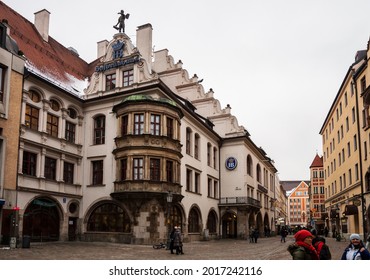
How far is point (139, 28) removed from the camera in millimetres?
30203

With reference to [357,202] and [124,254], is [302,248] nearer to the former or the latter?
[124,254]

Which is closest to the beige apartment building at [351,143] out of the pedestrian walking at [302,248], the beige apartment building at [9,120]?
the pedestrian walking at [302,248]

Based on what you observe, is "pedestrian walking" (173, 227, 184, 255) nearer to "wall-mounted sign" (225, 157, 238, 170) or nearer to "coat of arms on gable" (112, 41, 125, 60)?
"coat of arms on gable" (112, 41, 125, 60)

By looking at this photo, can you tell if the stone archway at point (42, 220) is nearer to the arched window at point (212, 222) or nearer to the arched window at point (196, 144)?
the arched window at point (196, 144)

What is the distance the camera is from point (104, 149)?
26.9 meters

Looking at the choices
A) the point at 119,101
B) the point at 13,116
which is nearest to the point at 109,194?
the point at 119,101

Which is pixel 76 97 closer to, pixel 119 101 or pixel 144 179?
pixel 119 101

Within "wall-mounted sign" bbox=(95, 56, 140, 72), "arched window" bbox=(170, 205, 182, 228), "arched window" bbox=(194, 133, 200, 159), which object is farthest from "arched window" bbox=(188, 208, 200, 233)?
"wall-mounted sign" bbox=(95, 56, 140, 72)

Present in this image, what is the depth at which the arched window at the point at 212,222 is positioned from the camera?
112ft

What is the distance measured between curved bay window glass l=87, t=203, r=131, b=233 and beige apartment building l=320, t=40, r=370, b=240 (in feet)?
39.4

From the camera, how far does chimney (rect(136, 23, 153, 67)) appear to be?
29.7 meters

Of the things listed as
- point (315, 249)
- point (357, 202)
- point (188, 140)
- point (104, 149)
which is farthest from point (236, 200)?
point (315, 249)

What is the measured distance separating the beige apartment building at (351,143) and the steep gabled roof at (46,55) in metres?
13.2

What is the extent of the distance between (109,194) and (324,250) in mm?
20239
